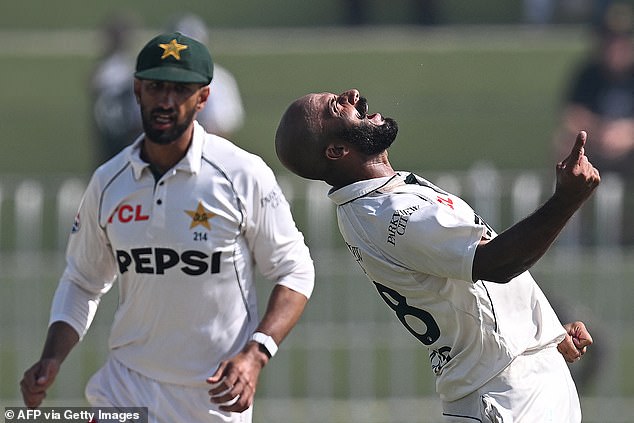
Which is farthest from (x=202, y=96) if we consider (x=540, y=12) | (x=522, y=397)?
(x=540, y=12)

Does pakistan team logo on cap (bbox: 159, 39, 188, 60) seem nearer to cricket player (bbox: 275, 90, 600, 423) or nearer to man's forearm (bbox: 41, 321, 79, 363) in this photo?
cricket player (bbox: 275, 90, 600, 423)

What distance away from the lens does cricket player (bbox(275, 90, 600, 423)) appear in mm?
4754

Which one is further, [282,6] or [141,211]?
[282,6]

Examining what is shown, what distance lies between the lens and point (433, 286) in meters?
4.80

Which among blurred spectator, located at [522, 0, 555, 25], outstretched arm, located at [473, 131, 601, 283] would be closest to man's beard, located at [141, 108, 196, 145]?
outstretched arm, located at [473, 131, 601, 283]

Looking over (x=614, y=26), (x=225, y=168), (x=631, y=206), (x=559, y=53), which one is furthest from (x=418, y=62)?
(x=225, y=168)

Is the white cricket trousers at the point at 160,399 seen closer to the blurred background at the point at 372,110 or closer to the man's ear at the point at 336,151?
the man's ear at the point at 336,151

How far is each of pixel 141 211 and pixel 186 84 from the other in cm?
57

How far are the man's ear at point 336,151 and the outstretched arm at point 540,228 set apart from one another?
638 millimetres

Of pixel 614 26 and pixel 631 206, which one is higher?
pixel 614 26

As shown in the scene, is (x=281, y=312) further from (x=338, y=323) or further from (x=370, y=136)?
(x=338, y=323)

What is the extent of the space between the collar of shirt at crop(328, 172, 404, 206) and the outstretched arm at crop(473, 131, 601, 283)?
479 mm

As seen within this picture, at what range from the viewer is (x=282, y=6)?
650 inches

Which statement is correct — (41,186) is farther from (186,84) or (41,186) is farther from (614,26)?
(186,84)
